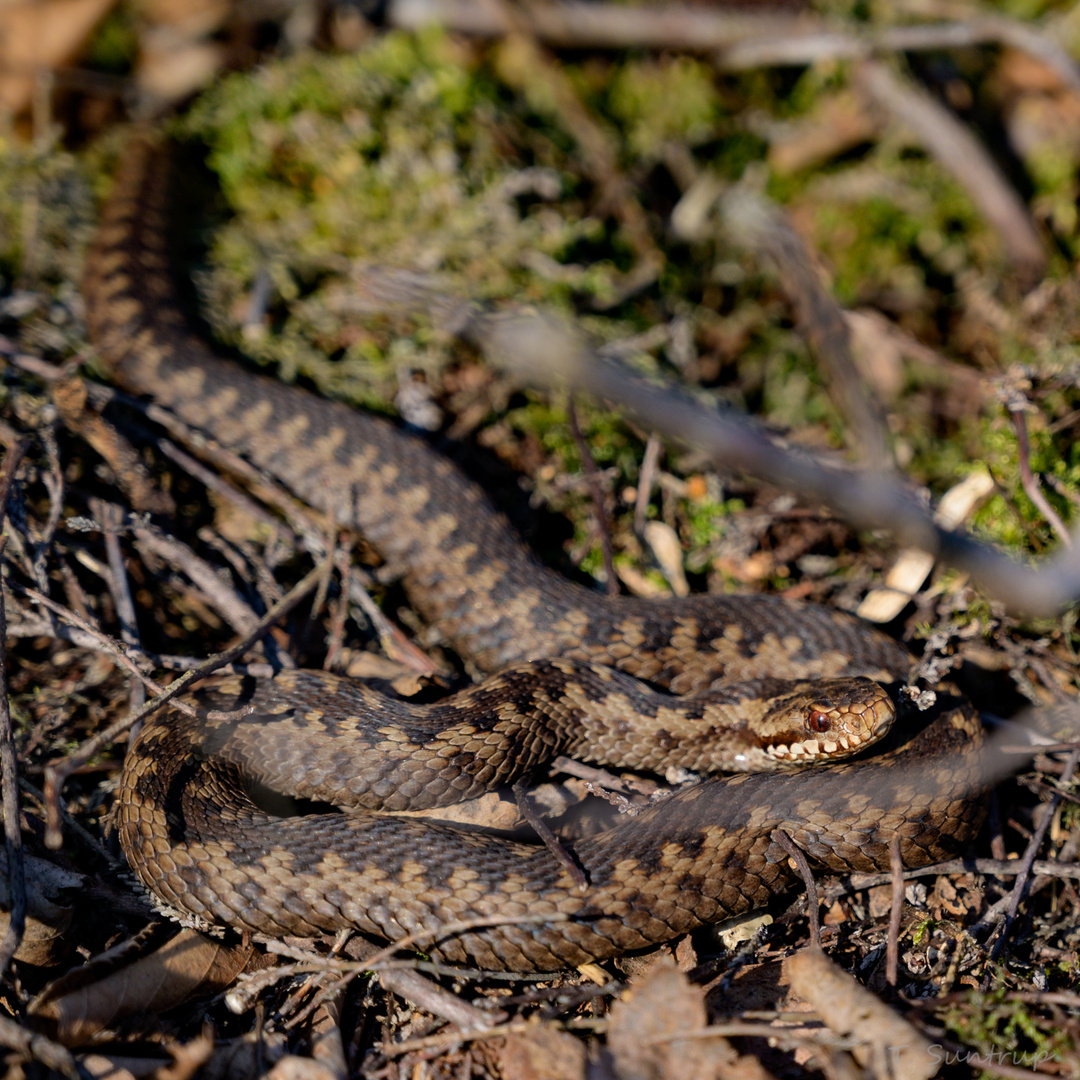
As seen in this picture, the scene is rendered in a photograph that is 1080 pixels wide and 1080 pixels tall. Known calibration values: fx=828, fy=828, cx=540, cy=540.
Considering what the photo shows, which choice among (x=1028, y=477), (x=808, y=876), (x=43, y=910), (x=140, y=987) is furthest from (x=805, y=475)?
(x=43, y=910)

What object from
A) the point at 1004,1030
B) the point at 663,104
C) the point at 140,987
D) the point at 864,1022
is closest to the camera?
the point at 864,1022

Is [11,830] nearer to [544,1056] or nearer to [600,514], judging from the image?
[544,1056]

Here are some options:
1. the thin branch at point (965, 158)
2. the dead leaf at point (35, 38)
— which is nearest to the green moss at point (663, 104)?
the thin branch at point (965, 158)

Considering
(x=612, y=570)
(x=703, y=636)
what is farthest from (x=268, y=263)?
(x=703, y=636)

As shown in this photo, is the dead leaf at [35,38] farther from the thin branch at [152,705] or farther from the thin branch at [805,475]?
the thin branch at [152,705]

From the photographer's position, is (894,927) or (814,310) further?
(814,310)

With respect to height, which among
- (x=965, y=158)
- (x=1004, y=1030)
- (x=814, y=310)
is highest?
(x=965, y=158)
